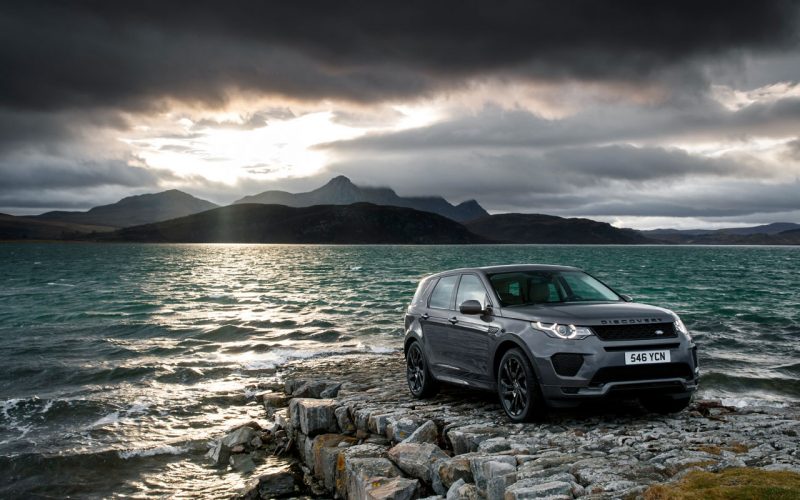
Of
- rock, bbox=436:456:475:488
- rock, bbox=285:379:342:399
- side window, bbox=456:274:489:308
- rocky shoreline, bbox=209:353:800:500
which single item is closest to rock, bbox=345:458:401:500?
rocky shoreline, bbox=209:353:800:500

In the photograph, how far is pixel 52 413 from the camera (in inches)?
557

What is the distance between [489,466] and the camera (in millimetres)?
6230

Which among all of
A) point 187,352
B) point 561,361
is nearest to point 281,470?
point 561,361

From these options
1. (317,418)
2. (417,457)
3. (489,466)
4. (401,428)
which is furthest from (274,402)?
(489,466)

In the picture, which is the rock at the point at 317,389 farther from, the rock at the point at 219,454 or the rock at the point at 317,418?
the rock at the point at 219,454

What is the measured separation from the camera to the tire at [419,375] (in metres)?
10.1

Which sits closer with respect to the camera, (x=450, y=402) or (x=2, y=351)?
(x=450, y=402)

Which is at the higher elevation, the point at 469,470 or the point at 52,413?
the point at 469,470

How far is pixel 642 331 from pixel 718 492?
8.86ft

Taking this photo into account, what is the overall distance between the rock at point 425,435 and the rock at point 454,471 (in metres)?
1.27

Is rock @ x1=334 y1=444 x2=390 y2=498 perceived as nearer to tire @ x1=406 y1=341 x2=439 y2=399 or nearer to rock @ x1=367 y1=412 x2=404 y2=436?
rock @ x1=367 y1=412 x2=404 y2=436

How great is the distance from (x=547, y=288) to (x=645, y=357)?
1.97 metres

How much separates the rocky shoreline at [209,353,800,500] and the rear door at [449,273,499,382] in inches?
26.2

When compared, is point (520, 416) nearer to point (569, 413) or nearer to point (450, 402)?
point (569, 413)
